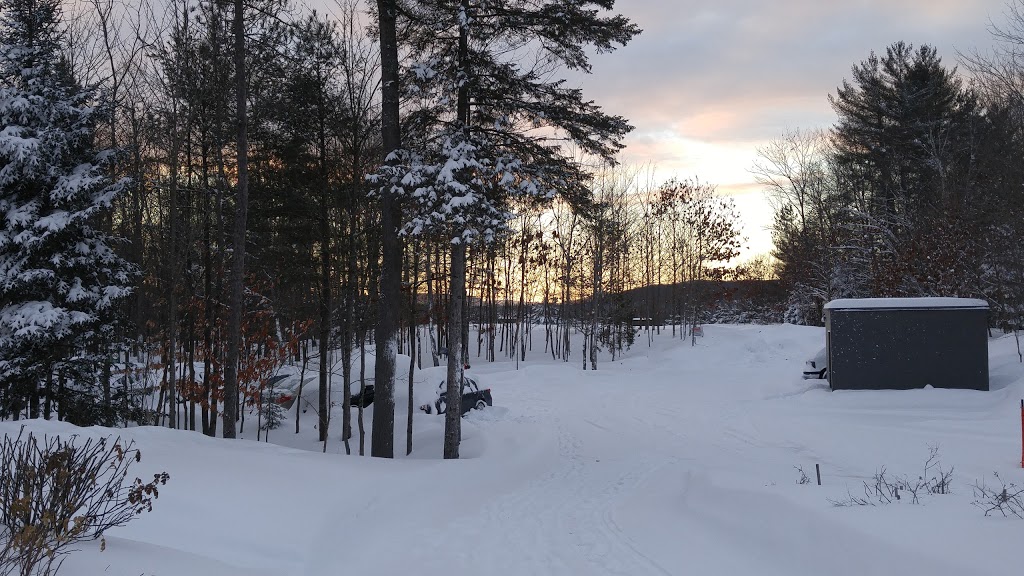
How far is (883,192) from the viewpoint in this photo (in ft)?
111

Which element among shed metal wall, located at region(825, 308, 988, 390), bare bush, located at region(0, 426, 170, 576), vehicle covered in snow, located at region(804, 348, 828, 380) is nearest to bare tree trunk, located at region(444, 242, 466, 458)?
bare bush, located at region(0, 426, 170, 576)

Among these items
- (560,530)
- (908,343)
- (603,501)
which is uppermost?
(908,343)

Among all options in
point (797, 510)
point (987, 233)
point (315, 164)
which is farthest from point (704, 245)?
point (797, 510)

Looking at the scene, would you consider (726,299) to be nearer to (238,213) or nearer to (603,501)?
(603,501)

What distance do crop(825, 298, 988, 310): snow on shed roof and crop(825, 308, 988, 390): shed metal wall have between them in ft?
0.33

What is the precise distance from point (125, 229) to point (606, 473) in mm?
17937

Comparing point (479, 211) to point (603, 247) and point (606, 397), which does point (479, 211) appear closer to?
point (606, 397)

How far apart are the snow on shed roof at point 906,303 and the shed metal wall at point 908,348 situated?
10cm

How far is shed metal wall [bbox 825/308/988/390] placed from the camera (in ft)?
51.9

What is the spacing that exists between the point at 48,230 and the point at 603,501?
12324mm

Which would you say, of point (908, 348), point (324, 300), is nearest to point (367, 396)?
point (324, 300)

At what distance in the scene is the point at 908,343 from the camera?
53.0 ft

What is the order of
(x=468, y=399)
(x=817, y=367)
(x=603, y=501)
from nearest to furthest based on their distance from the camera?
1. (x=603, y=501)
2. (x=468, y=399)
3. (x=817, y=367)

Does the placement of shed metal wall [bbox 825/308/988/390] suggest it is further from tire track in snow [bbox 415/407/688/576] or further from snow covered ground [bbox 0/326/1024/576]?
tire track in snow [bbox 415/407/688/576]
